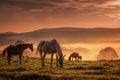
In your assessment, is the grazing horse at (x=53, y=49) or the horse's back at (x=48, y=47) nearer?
the grazing horse at (x=53, y=49)

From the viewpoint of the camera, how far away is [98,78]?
23812 millimetres

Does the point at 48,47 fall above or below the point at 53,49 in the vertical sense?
above

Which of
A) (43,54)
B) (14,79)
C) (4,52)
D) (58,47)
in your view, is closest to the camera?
(14,79)

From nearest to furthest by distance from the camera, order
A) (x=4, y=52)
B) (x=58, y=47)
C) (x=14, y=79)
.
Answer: (x=14, y=79)
(x=58, y=47)
(x=4, y=52)

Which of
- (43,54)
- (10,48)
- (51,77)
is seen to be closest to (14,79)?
(51,77)

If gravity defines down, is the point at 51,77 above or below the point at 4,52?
below

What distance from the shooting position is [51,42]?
3741 cm

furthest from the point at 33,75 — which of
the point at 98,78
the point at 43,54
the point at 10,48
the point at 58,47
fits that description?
the point at 10,48

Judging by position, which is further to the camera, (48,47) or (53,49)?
(48,47)

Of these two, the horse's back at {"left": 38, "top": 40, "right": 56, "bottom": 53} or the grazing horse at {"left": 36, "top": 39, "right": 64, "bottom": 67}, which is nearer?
the grazing horse at {"left": 36, "top": 39, "right": 64, "bottom": 67}

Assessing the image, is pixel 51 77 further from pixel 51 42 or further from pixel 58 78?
pixel 51 42

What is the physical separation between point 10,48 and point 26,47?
2.24 metres

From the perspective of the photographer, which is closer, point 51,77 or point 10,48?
point 51,77

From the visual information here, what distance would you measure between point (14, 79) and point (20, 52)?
20.3 meters
